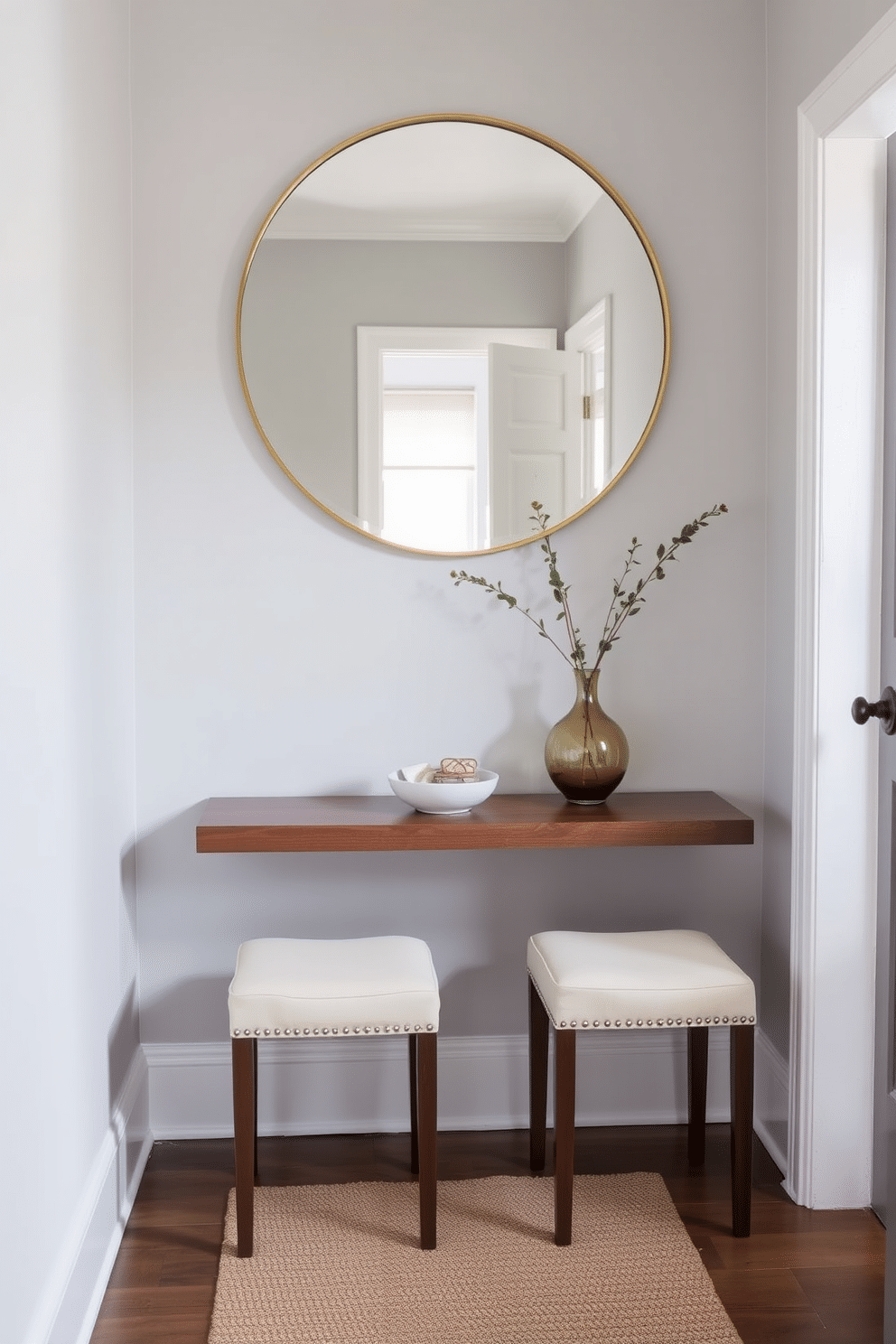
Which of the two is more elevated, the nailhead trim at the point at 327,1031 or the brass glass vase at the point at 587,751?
the brass glass vase at the point at 587,751

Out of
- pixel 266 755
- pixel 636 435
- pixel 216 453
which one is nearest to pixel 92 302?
pixel 216 453

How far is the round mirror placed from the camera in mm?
2414

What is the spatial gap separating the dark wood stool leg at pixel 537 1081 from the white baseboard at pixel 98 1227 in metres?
0.79

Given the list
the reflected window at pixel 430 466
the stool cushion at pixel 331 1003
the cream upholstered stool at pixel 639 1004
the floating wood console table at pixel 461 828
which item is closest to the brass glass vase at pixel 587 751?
the floating wood console table at pixel 461 828

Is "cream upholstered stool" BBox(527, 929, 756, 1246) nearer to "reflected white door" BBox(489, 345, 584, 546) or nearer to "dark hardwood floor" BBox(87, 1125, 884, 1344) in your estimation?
"dark hardwood floor" BBox(87, 1125, 884, 1344)

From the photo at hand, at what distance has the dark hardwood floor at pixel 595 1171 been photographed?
1887mm

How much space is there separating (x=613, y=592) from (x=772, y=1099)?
3.65 ft

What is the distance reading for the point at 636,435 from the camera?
2.49 m

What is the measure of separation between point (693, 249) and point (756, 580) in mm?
715

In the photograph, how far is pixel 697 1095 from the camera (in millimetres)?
2408

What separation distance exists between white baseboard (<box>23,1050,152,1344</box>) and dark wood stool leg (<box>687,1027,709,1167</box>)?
111cm

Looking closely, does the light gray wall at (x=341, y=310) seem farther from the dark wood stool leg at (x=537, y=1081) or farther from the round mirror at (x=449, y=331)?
the dark wood stool leg at (x=537, y=1081)

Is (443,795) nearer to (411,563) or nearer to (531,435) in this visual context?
(411,563)

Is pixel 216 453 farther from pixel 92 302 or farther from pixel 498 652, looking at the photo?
pixel 498 652
